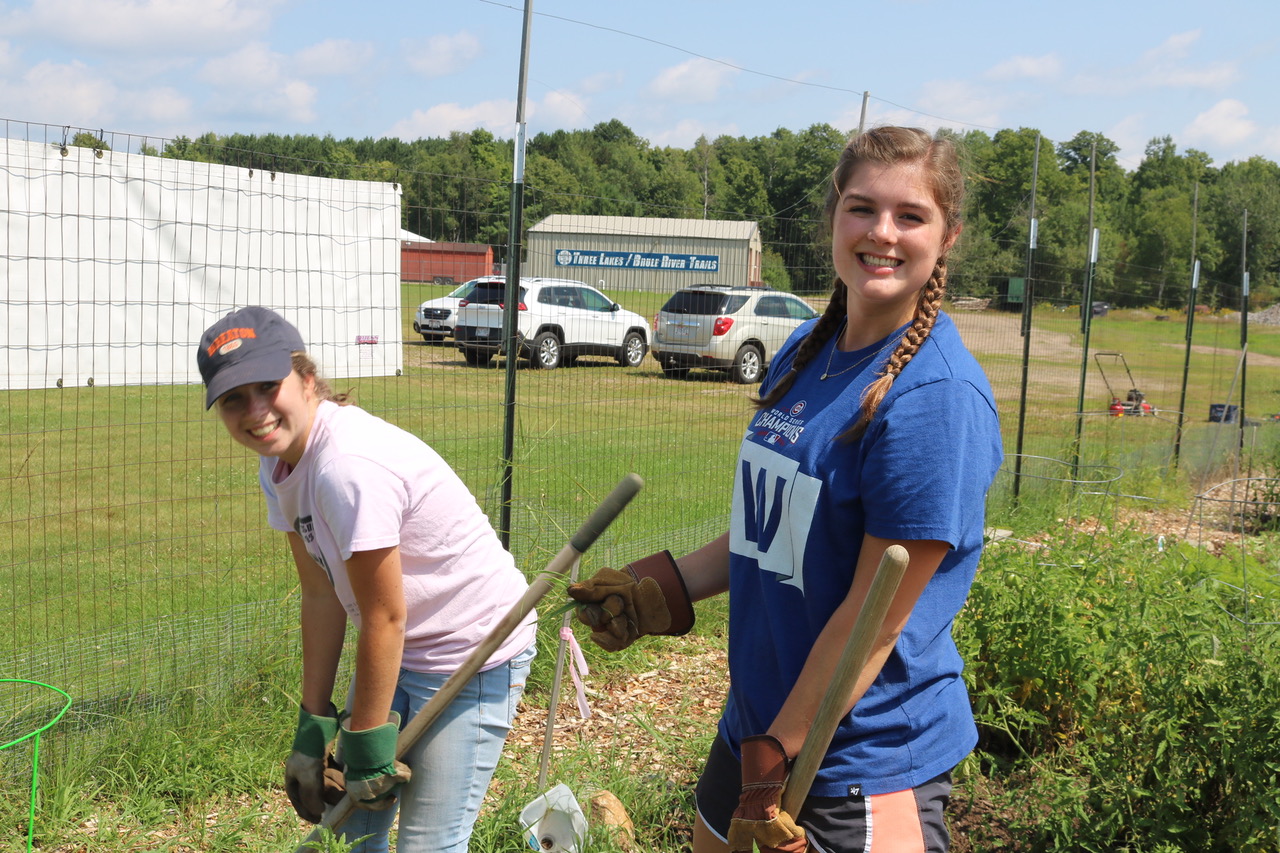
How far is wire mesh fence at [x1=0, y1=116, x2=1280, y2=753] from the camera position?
426 centimetres

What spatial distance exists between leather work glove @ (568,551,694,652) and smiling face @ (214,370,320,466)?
67 centimetres

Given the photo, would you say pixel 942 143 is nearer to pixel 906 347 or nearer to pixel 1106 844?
pixel 906 347

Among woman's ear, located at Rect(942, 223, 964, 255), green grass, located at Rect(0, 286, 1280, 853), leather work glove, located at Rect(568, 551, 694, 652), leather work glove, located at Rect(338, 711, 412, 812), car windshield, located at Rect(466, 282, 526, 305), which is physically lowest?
green grass, located at Rect(0, 286, 1280, 853)

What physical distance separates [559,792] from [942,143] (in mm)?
2129

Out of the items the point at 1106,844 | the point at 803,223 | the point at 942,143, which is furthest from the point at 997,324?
the point at 942,143

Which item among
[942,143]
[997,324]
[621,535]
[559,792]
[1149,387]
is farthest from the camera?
[1149,387]

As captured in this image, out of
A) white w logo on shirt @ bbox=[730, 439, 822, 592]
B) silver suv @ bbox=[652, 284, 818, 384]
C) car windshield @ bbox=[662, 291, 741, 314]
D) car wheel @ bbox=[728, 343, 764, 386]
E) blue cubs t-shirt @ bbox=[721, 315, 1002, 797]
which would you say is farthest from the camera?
car wheel @ bbox=[728, 343, 764, 386]

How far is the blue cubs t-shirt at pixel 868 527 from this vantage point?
1555 millimetres

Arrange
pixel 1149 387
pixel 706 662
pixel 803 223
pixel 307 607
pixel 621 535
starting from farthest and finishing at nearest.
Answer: pixel 1149 387 < pixel 803 223 < pixel 621 535 < pixel 706 662 < pixel 307 607

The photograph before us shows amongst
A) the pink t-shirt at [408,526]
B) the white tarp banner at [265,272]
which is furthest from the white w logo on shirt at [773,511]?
the white tarp banner at [265,272]

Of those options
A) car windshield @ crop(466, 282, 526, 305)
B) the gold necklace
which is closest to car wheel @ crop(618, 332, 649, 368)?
car windshield @ crop(466, 282, 526, 305)

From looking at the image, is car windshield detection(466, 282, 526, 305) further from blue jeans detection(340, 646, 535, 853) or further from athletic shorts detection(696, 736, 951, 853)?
athletic shorts detection(696, 736, 951, 853)

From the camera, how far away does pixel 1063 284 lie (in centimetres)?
1003

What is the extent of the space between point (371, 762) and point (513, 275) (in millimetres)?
→ 3114
